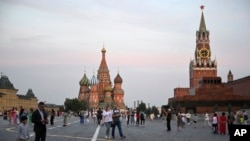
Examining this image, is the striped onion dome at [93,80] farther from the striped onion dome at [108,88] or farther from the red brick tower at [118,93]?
the red brick tower at [118,93]

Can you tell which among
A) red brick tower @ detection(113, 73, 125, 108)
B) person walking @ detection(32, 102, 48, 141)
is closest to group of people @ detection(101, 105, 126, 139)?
person walking @ detection(32, 102, 48, 141)

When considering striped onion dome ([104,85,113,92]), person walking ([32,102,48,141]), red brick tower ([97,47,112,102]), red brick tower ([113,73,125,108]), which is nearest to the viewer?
person walking ([32,102,48,141])

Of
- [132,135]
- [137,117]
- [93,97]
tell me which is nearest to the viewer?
[132,135]

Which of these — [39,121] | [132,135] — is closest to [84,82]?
[132,135]

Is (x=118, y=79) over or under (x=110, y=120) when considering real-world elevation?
over

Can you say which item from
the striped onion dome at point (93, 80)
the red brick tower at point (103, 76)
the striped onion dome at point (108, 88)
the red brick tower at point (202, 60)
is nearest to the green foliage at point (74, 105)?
the striped onion dome at point (108, 88)

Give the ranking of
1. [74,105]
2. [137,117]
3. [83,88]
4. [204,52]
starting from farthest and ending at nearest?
[83,88] < [204,52] < [74,105] < [137,117]

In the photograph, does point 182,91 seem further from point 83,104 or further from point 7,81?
point 7,81

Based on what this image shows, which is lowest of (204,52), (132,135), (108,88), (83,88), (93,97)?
(132,135)

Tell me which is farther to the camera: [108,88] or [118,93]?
[108,88]

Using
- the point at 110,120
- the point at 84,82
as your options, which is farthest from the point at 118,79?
the point at 110,120

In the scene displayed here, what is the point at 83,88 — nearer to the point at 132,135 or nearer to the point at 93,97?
the point at 93,97

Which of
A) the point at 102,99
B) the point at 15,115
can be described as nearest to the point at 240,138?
the point at 15,115

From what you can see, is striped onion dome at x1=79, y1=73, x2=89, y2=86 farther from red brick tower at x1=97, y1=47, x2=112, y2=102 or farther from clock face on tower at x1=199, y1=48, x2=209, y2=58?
clock face on tower at x1=199, y1=48, x2=209, y2=58
